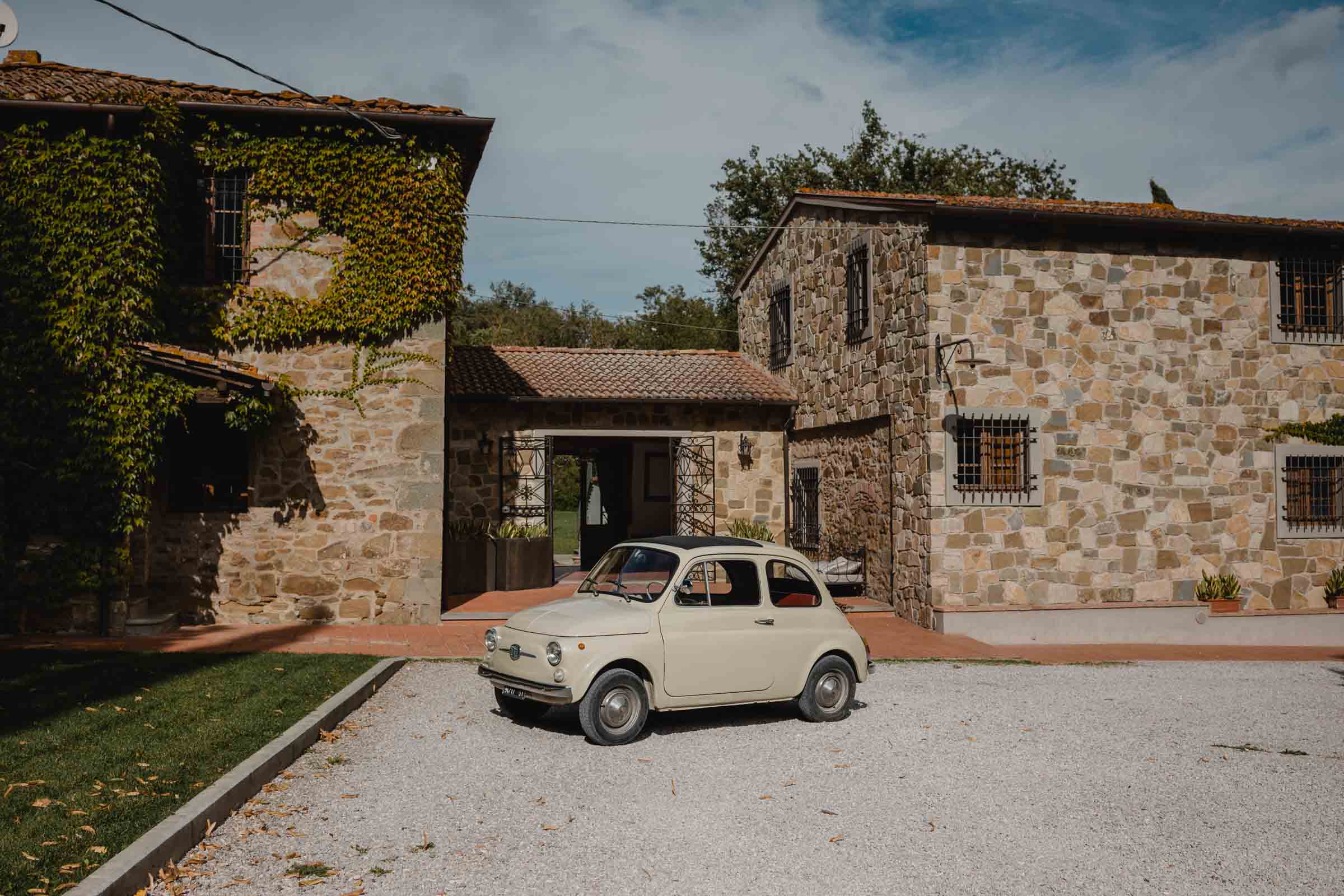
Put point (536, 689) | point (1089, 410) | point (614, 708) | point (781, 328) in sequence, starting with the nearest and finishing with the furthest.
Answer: point (536, 689)
point (614, 708)
point (1089, 410)
point (781, 328)

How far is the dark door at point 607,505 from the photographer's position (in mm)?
20672

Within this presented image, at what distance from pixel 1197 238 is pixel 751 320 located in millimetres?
8784

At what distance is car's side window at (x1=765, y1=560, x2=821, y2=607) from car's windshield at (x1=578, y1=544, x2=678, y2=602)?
2.84 ft

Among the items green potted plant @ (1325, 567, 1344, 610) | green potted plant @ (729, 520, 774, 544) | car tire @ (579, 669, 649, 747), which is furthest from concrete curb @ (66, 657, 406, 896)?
green potted plant @ (1325, 567, 1344, 610)

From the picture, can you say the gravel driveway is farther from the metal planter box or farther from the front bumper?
the metal planter box

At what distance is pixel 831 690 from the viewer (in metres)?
8.00

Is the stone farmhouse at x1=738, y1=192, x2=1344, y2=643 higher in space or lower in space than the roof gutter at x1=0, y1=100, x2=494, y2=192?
lower

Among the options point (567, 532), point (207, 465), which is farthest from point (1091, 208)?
point (567, 532)

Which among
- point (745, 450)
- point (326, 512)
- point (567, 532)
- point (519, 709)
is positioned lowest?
point (519, 709)

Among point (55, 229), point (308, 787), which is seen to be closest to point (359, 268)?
point (55, 229)

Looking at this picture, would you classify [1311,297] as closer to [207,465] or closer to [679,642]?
[679,642]

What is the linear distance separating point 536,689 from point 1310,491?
13.0 meters

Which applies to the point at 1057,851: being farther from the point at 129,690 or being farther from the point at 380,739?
the point at 129,690

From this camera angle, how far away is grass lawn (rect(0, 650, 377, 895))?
4.61 metres
